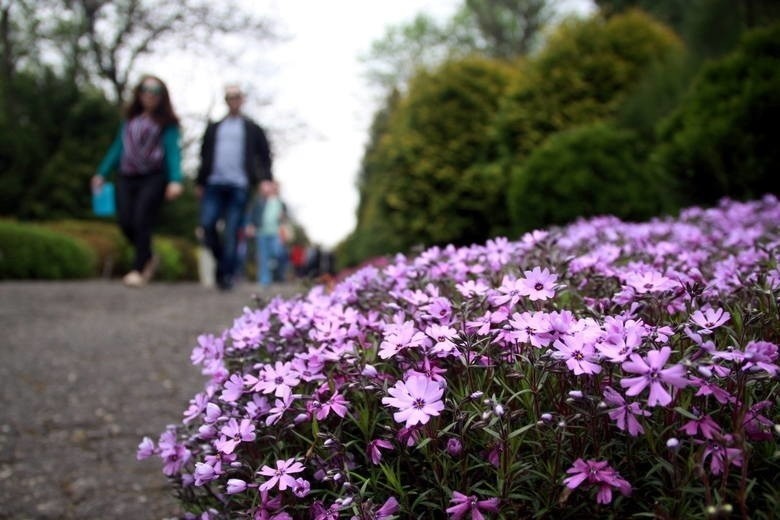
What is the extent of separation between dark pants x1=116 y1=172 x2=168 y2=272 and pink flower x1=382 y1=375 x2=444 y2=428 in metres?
5.96

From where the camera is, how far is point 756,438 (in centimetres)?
111

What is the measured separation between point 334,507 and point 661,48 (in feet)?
29.9

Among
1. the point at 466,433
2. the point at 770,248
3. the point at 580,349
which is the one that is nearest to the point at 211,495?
the point at 466,433

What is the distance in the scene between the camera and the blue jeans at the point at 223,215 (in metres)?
6.94

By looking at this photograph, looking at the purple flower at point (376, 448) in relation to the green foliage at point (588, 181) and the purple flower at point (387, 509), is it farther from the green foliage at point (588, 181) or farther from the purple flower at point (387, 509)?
the green foliage at point (588, 181)

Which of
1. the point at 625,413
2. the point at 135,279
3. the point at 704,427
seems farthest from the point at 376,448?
the point at 135,279

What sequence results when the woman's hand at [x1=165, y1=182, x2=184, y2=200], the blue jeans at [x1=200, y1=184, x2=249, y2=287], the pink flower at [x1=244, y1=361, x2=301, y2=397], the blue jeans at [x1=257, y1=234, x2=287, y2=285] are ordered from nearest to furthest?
the pink flower at [x1=244, y1=361, x2=301, y2=397] → the woman's hand at [x1=165, y1=182, x2=184, y2=200] → the blue jeans at [x1=200, y1=184, x2=249, y2=287] → the blue jeans at [x1=257, y1=234, x2=287, y2=285]

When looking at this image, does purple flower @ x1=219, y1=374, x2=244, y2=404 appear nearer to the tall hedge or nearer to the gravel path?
the gravel path

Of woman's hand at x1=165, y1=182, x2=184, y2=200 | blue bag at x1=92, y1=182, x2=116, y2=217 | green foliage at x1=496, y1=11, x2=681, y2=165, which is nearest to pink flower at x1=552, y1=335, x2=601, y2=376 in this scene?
woman's hand at x1=165, y1=182, x2=184, y2=200

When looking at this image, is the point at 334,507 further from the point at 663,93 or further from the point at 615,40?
the point at 615,40

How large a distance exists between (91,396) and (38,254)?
9371mm

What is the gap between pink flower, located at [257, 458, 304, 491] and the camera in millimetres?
1212

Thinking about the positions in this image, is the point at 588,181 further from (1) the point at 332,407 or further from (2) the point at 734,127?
(1) the point at 332,407

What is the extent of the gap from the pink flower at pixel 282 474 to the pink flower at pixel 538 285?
0.62 meters
